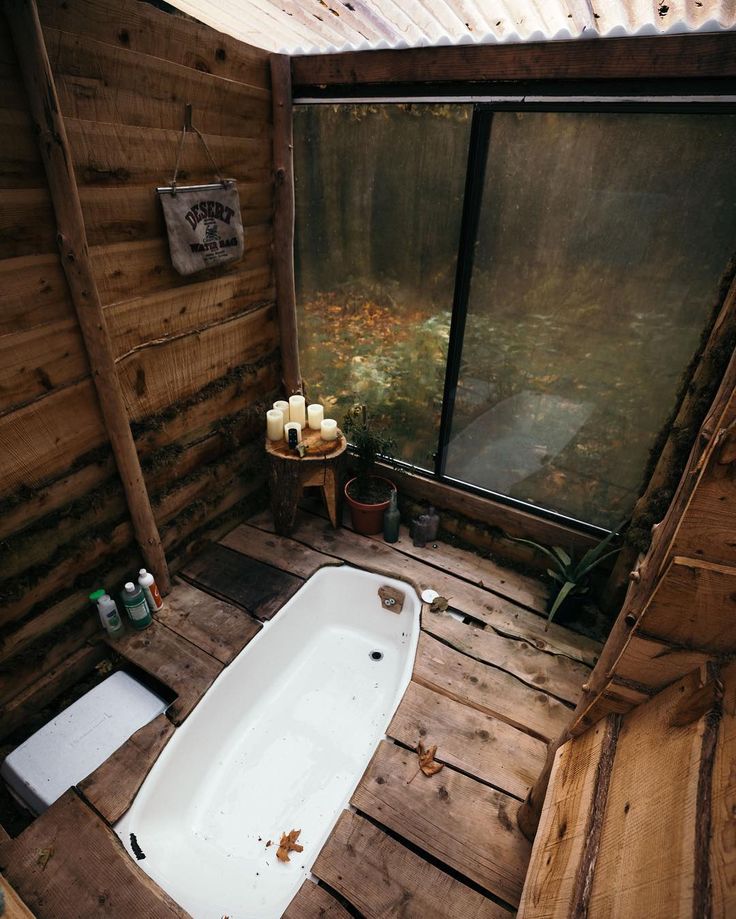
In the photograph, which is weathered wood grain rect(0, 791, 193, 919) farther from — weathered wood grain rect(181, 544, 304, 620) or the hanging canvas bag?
the hanging canvas bag

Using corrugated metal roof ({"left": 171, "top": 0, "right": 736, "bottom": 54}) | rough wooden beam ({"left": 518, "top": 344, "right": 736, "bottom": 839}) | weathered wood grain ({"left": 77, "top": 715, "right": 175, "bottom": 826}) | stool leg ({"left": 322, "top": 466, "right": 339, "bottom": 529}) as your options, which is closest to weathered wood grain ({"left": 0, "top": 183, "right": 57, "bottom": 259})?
corrugated metal roof ({"left": 171, "top": 0, "right": 736, "bottom": 54})

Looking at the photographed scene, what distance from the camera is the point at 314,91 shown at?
2.52m

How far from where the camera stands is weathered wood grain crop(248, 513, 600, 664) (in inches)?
100

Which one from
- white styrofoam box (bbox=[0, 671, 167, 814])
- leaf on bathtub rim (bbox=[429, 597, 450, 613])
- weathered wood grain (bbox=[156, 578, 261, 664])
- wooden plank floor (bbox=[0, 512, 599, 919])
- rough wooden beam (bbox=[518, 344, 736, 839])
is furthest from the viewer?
leaf on bathtub rim (bbox=[429, 597, 450, 613])

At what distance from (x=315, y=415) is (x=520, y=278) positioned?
1.40 m

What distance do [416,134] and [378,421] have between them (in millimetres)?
1570

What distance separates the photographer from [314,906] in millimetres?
1645

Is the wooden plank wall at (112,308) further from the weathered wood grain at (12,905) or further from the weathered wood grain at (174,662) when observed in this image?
the weathered wood grain at (12,905)

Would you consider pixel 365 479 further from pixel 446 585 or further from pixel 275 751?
pixel 275 751

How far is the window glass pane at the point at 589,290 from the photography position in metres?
1.93

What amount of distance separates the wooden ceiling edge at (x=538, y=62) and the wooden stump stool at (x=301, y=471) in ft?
6.09

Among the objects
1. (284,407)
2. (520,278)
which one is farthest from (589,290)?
(284,407)

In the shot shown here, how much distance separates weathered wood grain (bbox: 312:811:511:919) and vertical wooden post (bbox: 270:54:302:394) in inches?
95.7

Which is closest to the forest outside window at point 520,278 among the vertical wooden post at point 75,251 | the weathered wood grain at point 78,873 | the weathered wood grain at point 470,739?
the weathered wood grain at point 470,739
